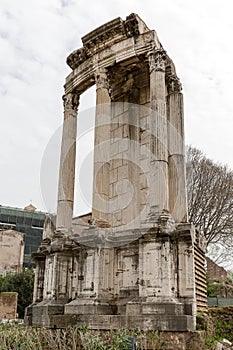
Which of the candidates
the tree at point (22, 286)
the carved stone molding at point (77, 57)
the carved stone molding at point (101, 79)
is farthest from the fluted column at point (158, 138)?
the tree at point (22, 286)

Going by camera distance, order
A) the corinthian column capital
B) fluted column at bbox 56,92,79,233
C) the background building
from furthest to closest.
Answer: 1. the background building
2. fluted column at bbox 56,92,79,233
3. the corinthian column capital

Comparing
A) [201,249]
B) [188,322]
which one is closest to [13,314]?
[201,249]

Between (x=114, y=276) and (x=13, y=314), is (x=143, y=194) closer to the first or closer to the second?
(x=114, y=276)

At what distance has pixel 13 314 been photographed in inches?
934

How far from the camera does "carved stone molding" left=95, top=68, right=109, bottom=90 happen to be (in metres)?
12.3

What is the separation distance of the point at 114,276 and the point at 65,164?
423 cm

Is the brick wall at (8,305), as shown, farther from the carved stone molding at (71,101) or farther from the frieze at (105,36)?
the frieze at (105,36)

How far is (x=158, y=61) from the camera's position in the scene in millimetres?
11336

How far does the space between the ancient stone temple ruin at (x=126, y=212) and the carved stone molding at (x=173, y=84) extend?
3cm

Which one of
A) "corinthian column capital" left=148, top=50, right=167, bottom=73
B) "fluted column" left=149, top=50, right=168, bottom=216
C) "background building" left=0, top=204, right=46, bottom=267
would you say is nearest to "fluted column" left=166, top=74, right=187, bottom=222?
"fluted column" left=149, top=50, right=168, bottom=216

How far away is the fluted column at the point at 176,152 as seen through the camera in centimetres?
1099

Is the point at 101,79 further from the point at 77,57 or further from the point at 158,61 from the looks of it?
the point at 158,61

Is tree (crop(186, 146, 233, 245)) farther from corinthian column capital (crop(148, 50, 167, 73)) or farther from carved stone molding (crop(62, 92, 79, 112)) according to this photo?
corinthian column capital (crop(148, 50, 167, 73))

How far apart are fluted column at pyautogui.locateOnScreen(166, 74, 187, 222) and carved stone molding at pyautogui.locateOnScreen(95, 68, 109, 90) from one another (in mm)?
2033
